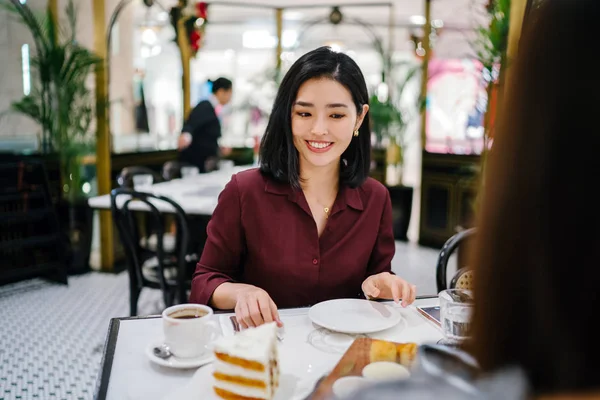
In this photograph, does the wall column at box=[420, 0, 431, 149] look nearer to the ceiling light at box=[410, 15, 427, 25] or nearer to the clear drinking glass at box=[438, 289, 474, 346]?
the ceiling light at box=[410, 15, 427, 25]

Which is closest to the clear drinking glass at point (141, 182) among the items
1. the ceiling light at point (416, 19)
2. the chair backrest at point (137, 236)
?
the chair backrest at point (137, 236)

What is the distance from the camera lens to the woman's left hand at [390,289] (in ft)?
4.45

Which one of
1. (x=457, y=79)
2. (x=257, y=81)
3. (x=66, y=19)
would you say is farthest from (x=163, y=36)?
(x=457, y=79)

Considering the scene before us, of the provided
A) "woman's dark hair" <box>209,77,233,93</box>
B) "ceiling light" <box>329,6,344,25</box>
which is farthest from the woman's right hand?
"ceiling light" <box>329,6,344,25</box>

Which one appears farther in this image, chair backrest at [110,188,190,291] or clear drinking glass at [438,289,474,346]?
chair backrest at [110,188,190,291]

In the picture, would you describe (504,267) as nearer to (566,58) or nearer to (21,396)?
(566,58)

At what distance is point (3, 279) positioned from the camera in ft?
12.7

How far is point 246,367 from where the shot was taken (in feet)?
2.77

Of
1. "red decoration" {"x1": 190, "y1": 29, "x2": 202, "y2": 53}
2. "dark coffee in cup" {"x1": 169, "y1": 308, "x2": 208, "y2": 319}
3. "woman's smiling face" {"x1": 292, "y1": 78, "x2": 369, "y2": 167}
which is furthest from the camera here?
"red decoration" {"x1": 190, "y1": 29, "x2": 202, "y2": 53}

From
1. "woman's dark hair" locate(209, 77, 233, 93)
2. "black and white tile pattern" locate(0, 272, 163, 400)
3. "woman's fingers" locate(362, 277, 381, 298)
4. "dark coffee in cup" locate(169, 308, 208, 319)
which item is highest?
"woman's dark hair" locate(209, 77, 233, 93)

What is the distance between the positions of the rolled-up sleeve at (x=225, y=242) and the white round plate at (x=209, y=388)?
1.87 ft

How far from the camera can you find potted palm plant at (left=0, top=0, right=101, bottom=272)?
4.06m

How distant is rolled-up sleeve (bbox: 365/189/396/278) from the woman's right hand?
0.53 m

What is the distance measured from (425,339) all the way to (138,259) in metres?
1.96
